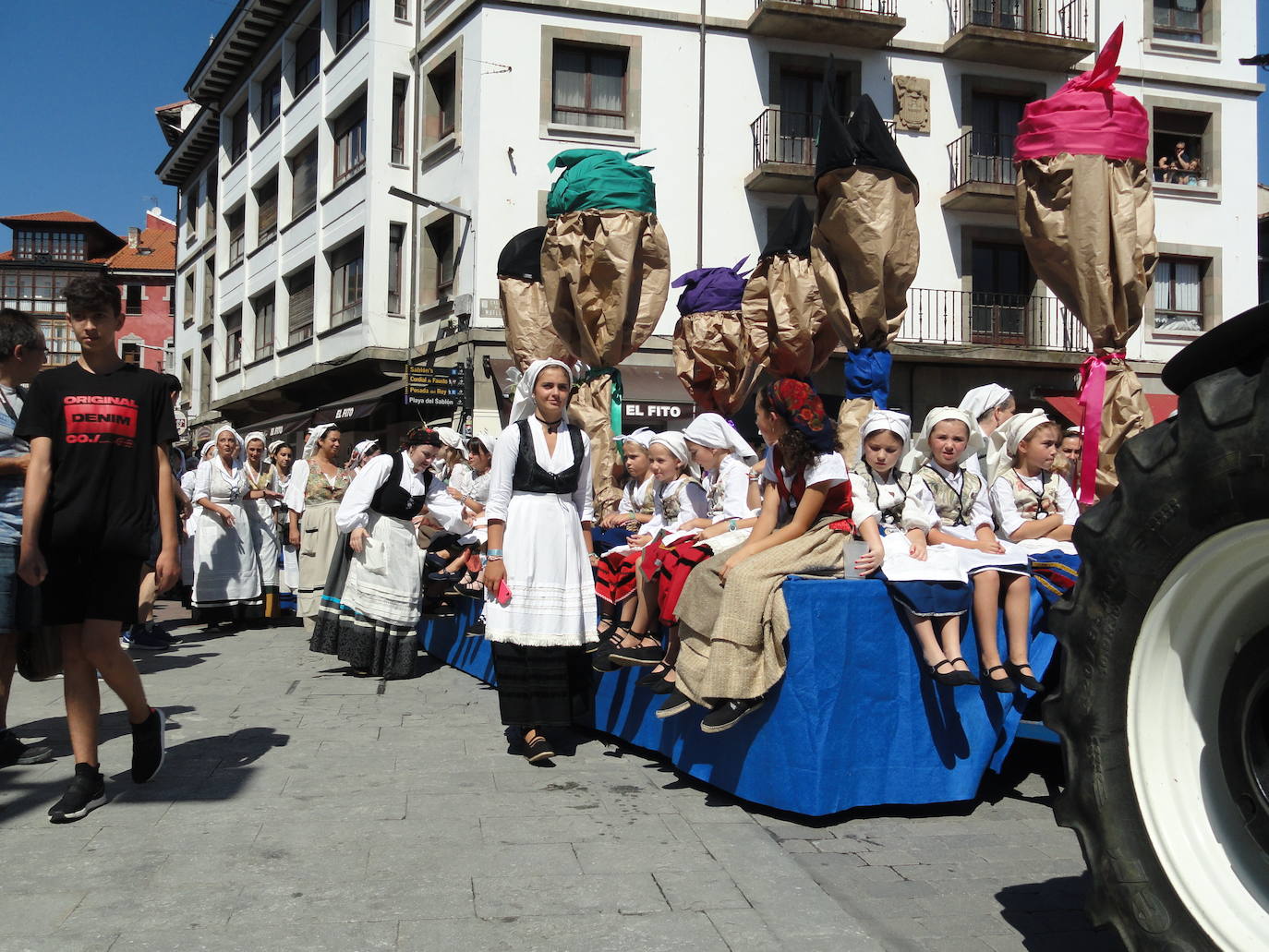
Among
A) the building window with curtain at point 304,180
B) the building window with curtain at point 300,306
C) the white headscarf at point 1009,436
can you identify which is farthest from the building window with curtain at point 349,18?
the white headscarf at point 1009,436

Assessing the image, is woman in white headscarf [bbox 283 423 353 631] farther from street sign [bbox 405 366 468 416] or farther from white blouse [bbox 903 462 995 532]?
street sign [bbox 405 366 468 416]

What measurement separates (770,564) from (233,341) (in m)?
34.8

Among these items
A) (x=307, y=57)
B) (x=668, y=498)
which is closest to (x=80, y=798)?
(x=668, y=498)

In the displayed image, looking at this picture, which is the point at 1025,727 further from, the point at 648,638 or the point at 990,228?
the point at 990,228

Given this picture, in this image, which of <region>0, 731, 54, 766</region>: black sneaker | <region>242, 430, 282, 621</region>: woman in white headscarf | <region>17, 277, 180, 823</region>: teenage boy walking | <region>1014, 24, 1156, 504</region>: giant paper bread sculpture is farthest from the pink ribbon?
<region>242, 430, 282, 621</region>: woman in white headscarf

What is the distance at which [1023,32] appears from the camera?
23.4 m

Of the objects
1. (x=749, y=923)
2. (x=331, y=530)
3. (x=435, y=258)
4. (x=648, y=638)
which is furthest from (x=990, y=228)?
(x=749, y=923)

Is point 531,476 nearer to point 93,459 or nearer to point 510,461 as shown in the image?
point 510,461

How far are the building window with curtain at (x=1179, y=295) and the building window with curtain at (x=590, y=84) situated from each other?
451 inches

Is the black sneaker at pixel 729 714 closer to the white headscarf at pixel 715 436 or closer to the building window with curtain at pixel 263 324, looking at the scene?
the white headscarf at pixel 715 436

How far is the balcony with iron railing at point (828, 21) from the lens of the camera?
73.3 ft

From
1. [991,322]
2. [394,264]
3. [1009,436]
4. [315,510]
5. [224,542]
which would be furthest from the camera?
[394,264]

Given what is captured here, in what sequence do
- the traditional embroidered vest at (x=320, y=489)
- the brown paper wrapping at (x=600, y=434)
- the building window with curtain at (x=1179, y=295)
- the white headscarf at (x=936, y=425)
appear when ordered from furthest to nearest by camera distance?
the building window with curtain at (x=1179, y=295) → the traditional embroidered vest at (x=320, y=489) → the brown paper wrapping at (x=600, y=434) → the white headscarf at (x=936, y=425)

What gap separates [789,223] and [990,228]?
49.5ft
